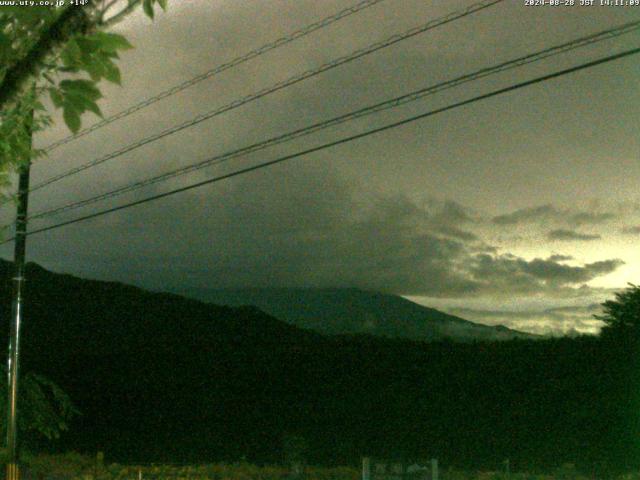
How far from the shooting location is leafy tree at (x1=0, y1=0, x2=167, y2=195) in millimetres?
2434

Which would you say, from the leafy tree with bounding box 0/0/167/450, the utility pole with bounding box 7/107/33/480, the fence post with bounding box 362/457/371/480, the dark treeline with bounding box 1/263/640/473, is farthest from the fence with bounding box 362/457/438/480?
the leafy tree with bounding box 0/0/167/450

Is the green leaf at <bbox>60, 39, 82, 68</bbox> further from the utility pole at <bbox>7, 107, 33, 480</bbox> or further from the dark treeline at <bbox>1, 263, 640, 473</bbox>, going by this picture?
the dark treeline at <bbox>1, 263, 640, 473</bbox>

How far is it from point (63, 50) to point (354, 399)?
789 inches

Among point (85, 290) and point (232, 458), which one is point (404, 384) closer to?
point (232, 458)

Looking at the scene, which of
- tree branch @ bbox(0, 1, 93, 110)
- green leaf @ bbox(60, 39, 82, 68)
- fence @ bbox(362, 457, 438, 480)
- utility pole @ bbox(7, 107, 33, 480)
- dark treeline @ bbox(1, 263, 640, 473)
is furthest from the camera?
dark treeline @ bbox(1, 263, 640, 473)

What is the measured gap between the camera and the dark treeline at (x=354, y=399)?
18.5 m

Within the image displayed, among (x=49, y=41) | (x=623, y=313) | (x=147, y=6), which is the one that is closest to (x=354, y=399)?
(x=623, y=313)

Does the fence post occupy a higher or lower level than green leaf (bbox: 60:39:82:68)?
lower

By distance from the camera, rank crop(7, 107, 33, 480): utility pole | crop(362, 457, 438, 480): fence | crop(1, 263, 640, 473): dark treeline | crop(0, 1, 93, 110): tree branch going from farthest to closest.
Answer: crop(1, 263, 640, 473): dark treeline < crop(7, 107, 33, 480): utility pole < crop(362, 457, 438, 480): fence < crop(0, 1, 93, 110): tree branch

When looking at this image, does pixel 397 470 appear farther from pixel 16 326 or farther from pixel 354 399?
pixel 354 399

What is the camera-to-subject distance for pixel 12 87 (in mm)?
2529

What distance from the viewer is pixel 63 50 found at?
8.32 feet

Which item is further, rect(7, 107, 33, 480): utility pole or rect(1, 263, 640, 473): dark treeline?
rect(1, 263, 640, 473): dark treeline

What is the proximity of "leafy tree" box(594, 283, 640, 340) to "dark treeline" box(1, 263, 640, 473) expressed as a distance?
1.58 m
